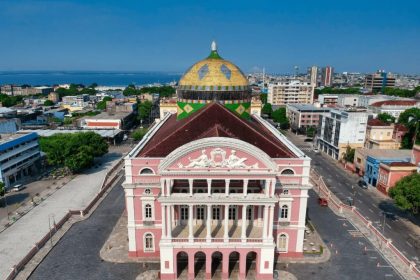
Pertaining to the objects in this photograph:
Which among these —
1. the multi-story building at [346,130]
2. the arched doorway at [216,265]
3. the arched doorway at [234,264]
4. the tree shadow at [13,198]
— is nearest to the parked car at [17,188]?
the tree shadow at [13,198]

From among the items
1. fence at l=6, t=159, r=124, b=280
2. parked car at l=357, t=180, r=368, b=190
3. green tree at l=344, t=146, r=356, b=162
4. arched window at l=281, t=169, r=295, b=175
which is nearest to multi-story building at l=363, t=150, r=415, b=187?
parked car at l=357, t=180, r=368, b=190

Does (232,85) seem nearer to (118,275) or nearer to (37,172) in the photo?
(118,275)

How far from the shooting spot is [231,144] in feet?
110

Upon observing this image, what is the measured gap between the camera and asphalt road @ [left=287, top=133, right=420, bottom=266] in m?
44.5

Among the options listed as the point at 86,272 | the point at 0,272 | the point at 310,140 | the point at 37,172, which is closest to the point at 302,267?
the point at 86,272

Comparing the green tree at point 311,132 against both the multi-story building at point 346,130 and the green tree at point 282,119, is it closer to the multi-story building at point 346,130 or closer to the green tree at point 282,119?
the green tree at point 282,119

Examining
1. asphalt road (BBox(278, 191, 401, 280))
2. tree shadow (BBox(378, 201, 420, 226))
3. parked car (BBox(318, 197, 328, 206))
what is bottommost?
asphalt road (BBox(278, 191, 401, 280))

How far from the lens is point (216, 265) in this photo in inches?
1501

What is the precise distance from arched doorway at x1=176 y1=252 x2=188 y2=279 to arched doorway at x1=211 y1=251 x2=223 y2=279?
3.15m

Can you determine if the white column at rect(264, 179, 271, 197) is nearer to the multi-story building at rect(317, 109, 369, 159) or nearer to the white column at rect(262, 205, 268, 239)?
the white column at rect(262, 205, 268, 239)

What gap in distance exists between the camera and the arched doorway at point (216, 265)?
120ft

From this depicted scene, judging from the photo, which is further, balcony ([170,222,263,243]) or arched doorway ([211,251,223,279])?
arched doorway ([211,251,223,279])

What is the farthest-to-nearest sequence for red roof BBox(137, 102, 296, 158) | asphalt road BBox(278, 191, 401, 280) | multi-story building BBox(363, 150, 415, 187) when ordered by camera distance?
1. multi-story building BBox(363, 150, 415, 187)
2. red roof BBox(137, 102, 296, 158)
3. asphalt road BBox(278, 191, 401, 280)

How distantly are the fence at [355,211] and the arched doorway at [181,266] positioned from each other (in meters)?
26.3
